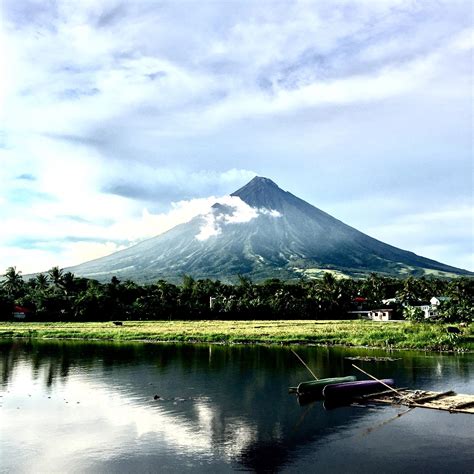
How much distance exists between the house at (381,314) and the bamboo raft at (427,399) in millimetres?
74681

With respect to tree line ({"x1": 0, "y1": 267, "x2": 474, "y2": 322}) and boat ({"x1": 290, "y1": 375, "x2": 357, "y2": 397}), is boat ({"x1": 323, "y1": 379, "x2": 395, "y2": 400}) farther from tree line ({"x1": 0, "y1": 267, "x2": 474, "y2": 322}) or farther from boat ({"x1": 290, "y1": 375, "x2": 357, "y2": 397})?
tree line ({"x1": 0, "y1": 267, "x2": 474, "y2": 322})

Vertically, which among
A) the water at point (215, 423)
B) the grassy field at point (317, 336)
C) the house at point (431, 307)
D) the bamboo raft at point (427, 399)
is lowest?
the water at point (215, 423)

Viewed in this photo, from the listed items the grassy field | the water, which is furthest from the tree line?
the water

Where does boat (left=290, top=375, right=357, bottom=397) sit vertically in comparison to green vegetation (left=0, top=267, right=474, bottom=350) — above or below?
below

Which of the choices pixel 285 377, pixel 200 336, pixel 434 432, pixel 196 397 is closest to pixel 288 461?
pixel 434 432

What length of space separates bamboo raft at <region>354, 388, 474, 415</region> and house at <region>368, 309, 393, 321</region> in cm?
7468

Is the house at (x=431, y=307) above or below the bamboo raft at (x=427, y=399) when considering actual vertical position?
above

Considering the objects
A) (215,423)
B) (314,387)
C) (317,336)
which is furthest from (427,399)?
(317,336)

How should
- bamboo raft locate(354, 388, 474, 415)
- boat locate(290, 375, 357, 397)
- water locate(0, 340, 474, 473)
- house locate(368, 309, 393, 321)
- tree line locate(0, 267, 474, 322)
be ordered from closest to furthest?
water locate(0, 340, 474, 473)
bamboo raft locate(354, 388, 474, 415)
boat locate(290, 375, 357, 397)
tree line locate(0, 267, 474, 322)
house locate(368, 309, 393, 321)

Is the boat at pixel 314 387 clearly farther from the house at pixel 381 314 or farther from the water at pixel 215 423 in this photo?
the house at pixel 381 314

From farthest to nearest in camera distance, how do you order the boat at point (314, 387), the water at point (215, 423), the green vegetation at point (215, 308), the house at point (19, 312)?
the house at point (19, 312) < the green vegetation at point (215, 308) < the boat at point (314, 387) < the water at point (215, 423)

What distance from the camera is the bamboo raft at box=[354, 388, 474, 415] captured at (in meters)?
24.2

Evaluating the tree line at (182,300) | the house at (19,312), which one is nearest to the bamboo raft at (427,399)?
the tree line at (182,300)

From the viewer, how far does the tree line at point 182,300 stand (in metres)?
93.6
